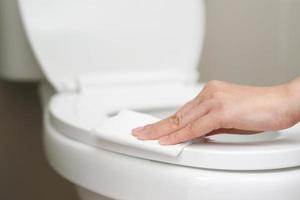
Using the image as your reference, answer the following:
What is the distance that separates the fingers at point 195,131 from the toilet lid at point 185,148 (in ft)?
0.04

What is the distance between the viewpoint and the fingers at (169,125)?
60 centimetres

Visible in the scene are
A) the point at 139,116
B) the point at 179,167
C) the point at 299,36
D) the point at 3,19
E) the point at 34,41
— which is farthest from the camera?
the point at 299,36

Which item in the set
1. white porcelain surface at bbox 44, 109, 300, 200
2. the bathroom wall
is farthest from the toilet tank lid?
white porcelain surface at bbox 44, 109, 300, 200

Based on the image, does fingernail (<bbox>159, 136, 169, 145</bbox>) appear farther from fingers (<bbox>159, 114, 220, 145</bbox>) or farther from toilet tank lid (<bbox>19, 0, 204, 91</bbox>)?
toilet tank lid (<bbox>19, 0, 204, 91</bbox>)

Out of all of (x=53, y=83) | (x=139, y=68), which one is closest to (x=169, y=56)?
(x=139, y=68)

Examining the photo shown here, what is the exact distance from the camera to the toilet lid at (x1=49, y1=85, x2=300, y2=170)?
55cm

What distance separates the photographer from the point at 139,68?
0.98 m

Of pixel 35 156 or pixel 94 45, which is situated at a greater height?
pixel 94 45

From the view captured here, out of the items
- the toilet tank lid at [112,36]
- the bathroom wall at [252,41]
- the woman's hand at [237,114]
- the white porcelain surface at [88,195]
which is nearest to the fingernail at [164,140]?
the woman's hand at [237,114]

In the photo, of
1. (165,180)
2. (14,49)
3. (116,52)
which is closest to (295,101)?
(165,180)

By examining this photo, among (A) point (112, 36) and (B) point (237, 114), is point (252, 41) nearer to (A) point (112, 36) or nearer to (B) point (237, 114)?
(A) point (112, 36)

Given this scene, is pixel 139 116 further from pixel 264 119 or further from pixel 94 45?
pixel 94 45

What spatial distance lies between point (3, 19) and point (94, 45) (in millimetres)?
211

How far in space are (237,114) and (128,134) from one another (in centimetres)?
13
